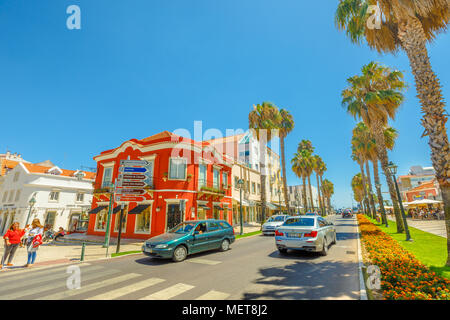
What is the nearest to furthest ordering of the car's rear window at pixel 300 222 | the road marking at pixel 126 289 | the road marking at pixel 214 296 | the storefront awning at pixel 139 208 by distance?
the road marking at pixel 214 296 → the road marking at pixel 126 289 → the car's rear window at pixel 300 222 → the storefront awning at pixel 139 208

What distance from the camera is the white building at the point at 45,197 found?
87.9 ft

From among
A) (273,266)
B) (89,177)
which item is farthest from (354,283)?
(89,177)

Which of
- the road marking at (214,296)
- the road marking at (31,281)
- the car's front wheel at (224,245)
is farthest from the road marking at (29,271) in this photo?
the road marking at (214,296)

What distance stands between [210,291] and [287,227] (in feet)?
17.1

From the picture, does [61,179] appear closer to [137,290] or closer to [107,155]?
[107,155]

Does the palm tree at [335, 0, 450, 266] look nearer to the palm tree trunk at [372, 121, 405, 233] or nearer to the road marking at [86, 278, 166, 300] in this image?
the palm tree trunk at [372, 121, 405, 233]

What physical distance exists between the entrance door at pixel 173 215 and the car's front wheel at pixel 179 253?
8.58 metres

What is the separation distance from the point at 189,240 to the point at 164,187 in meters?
9.38

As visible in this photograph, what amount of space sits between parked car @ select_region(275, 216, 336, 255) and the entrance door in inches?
408

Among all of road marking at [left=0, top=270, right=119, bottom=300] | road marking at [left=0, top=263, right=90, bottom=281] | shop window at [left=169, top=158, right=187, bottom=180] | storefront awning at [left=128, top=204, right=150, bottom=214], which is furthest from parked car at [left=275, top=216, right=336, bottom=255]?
storefront awning at [left=128, top=204, right=150, bottom=214]

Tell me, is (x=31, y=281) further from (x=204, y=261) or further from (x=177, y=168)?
(x=177, y=168)

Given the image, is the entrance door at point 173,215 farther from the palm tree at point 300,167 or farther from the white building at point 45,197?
the palm tree at point 300,167

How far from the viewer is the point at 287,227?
30.3ft

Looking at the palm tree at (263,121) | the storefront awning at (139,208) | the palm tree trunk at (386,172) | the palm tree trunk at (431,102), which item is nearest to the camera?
the palm tree trunk at (431,102)
